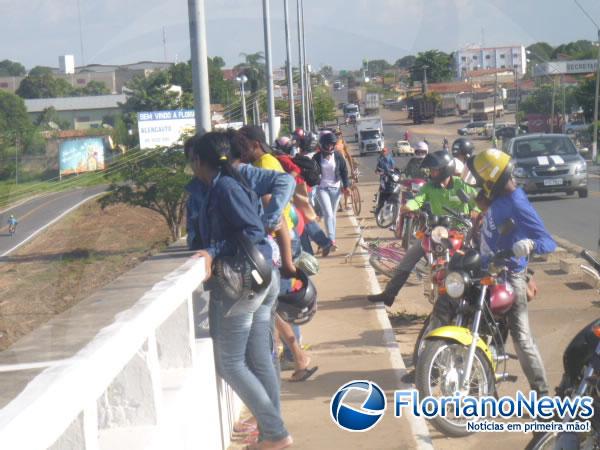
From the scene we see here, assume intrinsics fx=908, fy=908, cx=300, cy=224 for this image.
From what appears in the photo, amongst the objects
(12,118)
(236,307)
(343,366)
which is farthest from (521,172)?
(236,307)

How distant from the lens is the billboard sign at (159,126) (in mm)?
25734

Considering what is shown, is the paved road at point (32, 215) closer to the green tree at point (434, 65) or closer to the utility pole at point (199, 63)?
the green tree at point (434, 65)

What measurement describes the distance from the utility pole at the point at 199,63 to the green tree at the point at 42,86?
6.73 m

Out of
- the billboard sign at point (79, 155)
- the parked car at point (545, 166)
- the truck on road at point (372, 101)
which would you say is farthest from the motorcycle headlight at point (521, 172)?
the truck on road at point (372, 101)

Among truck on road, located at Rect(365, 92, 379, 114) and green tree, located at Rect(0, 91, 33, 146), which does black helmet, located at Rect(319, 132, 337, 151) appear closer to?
green tree, located at Rect(0, 91, 33, 146)

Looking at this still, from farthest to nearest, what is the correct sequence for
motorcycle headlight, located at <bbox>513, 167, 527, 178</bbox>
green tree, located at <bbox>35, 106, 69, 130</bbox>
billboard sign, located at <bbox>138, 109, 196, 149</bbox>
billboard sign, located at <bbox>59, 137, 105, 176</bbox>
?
billboard sign, located at <bbox>138, 109, 196, 149</bbox>
motorcycle headlight, located at <bbox>513, 167, 527, 178</bbox>
billboard sign, located at <bbox>59, 137, 105, 176</bbox>
green tree, located at <bbox>35, 106, 69, 130</bbox>

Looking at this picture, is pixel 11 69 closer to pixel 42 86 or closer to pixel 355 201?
pixel 42 86

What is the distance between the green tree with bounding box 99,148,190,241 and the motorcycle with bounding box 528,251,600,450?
58.5 ft

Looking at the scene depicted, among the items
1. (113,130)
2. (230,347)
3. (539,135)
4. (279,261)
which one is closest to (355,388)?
(279,261)

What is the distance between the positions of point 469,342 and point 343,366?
1.73 m

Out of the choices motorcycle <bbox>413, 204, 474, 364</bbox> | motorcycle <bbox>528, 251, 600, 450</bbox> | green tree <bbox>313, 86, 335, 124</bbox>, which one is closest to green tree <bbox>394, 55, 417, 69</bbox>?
motorcycle <bbox>413, 204, 474, 364</bbox>

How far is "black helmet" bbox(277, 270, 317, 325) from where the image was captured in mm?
6105

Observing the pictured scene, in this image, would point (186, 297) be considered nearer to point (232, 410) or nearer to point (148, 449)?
point (148, 449)

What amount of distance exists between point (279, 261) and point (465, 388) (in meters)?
1.34
